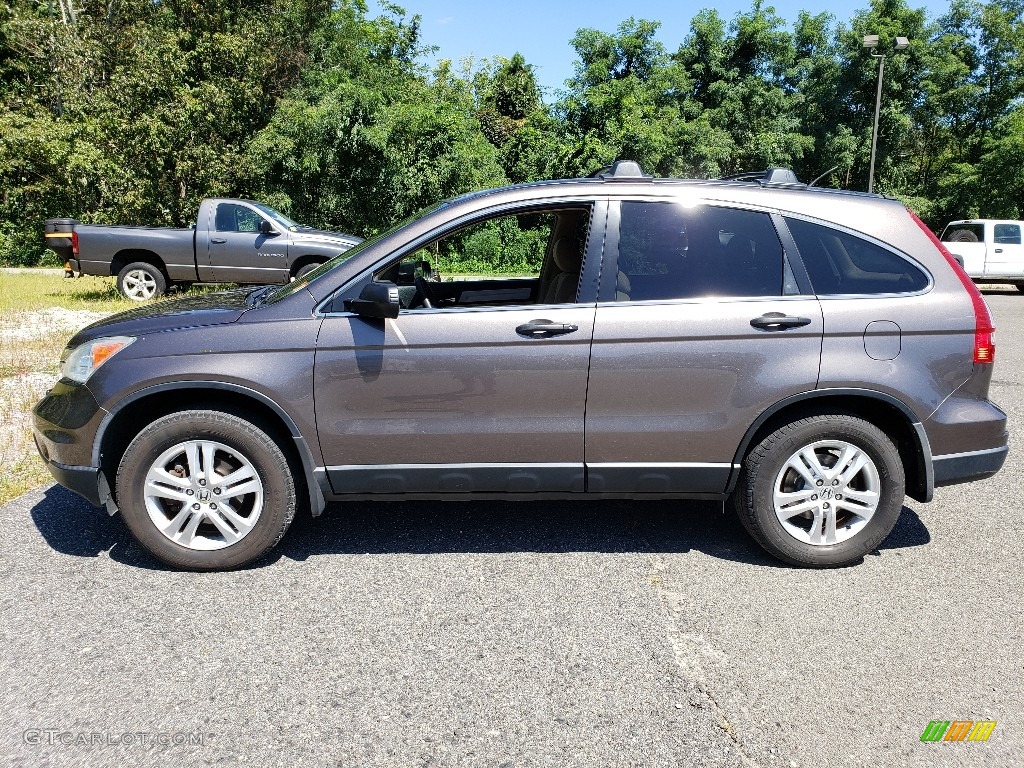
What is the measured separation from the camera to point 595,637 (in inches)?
123

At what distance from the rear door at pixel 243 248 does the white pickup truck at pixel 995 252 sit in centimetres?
1623

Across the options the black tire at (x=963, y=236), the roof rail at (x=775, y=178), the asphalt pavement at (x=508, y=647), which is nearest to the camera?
the asphalt pavement at (x=508, y=647)

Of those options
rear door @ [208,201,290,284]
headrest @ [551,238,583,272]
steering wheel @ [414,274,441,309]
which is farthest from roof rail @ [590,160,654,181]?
rear door @ [208,201,290,284]

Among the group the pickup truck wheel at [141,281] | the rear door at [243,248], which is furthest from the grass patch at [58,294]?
the rear door at [243,248]

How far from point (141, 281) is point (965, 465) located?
1321 centimetres

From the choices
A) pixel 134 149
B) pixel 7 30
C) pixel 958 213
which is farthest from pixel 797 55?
pixel 7 30

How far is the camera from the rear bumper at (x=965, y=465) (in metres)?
3.69

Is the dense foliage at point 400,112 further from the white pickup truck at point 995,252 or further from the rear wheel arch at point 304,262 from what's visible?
the white pickup truck at point 995,252

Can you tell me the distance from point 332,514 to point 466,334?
1559 mm

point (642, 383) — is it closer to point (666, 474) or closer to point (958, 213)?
point (666, 474)

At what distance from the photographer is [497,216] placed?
3.77 m

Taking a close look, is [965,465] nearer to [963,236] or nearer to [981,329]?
[981,329]

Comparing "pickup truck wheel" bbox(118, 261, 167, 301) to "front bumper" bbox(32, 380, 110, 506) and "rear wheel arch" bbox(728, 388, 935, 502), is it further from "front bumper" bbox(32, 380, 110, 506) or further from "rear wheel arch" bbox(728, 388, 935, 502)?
"rear wheel arch" bbox(728, 388, 935, 502)

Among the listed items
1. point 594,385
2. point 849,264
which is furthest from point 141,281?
point 849,264
